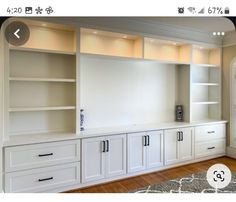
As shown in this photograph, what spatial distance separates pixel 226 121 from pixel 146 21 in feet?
7.82

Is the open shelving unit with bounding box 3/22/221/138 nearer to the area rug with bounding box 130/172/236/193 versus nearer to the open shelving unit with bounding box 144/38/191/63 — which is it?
the open shelving unit with bounding box 144/38/191/63

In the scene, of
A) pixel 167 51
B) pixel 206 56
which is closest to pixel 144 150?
pixel 167 51

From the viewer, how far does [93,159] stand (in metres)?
2.63

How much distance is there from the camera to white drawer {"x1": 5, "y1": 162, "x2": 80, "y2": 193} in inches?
85.4

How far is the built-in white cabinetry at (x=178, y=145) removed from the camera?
127 inches

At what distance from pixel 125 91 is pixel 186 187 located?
5.24 feet

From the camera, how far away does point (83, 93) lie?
294 centimetres

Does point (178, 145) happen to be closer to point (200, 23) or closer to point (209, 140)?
point (209, 140)

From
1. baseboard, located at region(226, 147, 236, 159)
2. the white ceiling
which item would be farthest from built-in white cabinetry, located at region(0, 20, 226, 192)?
the white ceiling

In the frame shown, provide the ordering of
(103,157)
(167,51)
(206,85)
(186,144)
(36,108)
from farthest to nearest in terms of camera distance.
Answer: (206,85)
(167,51)
(186,144)
(103,157)
(36,108)

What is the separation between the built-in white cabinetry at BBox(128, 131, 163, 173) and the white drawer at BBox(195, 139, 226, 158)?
807 mm

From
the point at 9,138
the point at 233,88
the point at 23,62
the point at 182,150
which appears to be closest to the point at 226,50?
the point at 233,88

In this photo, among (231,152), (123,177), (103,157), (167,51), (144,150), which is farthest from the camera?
(231,152)

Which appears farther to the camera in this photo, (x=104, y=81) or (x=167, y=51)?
(x=167, y=51)
